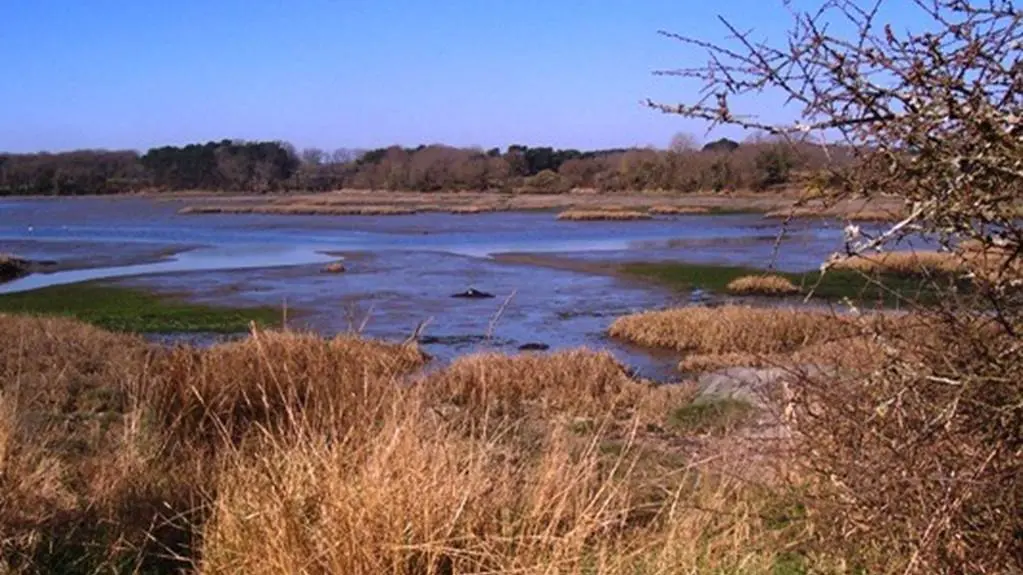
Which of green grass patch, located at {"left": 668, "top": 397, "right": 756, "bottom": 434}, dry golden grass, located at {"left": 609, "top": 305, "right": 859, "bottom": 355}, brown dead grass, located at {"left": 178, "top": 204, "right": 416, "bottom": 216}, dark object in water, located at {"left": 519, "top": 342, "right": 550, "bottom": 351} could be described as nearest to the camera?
green grass patch, located at {"left": 668, "top": 397, "right": 756, "bottom": 434}

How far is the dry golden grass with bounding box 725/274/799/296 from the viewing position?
29.4 meters

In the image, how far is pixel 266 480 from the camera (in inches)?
186

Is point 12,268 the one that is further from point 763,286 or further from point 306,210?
point 306,210

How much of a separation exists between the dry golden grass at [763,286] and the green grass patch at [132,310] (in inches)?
486

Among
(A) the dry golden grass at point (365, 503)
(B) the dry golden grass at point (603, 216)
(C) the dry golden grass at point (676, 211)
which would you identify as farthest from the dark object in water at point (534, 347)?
(C) the dry golden grass at point (676, 211)

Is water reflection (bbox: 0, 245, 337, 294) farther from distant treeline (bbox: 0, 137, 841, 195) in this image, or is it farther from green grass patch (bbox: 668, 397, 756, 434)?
distant treeline (bbox: 0, 137, 841, 195)

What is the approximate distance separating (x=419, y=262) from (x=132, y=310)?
14441 mm

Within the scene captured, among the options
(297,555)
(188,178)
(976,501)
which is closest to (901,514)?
(976,501)

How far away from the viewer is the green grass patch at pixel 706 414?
11.4 metres

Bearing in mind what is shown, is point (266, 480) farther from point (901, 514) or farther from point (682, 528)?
point (901, 514)

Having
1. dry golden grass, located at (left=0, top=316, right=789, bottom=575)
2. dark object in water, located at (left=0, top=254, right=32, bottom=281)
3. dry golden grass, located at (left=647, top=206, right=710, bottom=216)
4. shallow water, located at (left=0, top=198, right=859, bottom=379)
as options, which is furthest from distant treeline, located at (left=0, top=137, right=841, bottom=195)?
dry golden grass, located at (left=0, top=316, right=789, bottom=575)

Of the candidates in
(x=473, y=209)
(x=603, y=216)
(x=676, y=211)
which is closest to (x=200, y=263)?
(x=603, y=216)

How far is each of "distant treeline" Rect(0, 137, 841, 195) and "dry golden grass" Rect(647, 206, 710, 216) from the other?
54.4ft

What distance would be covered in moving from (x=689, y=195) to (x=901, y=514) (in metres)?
90.2
